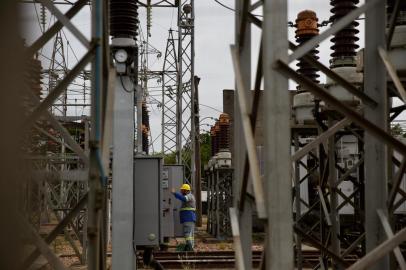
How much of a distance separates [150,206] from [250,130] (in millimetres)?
4837

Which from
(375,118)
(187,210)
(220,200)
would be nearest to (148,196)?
(375,118)


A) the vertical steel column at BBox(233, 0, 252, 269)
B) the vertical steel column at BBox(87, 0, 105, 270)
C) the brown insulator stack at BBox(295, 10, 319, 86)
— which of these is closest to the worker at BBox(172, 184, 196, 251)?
the brown insulator stack at BBox(295, 10, 319, 86)

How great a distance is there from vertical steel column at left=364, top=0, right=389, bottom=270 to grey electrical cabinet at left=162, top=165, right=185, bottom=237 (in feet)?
29.0

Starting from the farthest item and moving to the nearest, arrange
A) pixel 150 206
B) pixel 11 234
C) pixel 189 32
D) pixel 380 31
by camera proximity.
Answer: pixel 189 32 → pixel 150 206 → pixel 380 31 → pixel 11 234

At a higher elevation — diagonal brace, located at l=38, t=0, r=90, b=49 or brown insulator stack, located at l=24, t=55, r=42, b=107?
diagonal brace, located at l=38, t=0, r=90, b=49

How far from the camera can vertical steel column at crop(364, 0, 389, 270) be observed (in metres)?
4.46

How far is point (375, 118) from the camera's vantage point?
4.46 m

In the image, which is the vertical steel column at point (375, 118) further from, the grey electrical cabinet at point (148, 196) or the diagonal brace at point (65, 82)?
the grey electrical cabinet at point (148, 196)

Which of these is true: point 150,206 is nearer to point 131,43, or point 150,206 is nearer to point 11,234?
point 131,43

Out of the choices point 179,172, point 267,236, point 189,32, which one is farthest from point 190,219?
point 267,236

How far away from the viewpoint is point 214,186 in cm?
2062

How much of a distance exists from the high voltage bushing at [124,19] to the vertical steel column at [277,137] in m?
4.43

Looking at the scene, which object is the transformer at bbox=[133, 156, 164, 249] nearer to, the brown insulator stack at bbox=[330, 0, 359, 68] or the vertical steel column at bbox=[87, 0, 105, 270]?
the brown insulator stack at bbox=[330, 0, 359, 68]

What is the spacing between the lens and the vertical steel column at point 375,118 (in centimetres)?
446
